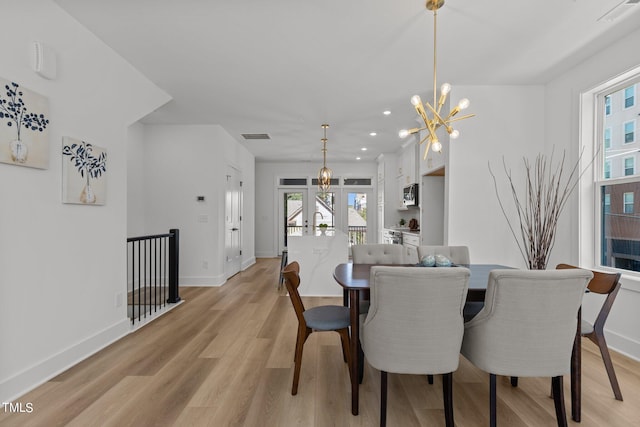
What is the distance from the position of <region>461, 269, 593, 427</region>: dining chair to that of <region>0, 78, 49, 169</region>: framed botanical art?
9.59 feet

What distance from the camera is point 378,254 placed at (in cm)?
303

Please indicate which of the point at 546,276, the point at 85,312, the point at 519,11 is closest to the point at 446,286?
the point at 546,276

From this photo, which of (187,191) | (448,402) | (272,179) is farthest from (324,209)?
(448,402)

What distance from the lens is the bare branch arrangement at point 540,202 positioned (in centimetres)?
337

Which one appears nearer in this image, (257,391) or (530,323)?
(530,323)

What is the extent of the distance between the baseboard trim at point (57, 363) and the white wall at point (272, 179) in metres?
5.64

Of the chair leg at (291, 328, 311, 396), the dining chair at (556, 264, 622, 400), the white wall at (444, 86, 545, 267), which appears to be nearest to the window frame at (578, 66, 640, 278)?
the white wall at (444, 86, 545, 267)

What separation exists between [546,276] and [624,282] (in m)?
1.99

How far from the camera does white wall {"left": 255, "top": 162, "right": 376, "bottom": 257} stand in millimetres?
8758

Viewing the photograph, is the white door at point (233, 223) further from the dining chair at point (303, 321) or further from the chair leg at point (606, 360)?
the chair leg at point (606, 360)

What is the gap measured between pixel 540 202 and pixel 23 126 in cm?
472

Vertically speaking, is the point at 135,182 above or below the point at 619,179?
above

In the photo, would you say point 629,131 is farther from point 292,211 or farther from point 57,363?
point 292,211

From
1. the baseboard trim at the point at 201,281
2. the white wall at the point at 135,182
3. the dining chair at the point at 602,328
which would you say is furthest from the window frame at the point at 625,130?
the white wall at the point at 135,182
